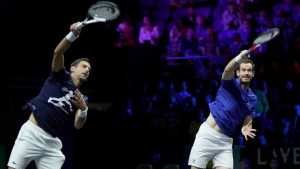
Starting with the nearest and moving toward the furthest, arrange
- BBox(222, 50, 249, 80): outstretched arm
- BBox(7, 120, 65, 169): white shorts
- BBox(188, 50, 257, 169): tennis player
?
1. BBox(222, 50, 249, 80): outstretched arm
2. BBox(7, 120, 65, 169): white shorts
3. BBox(188, 50, 257, 169): tennis player

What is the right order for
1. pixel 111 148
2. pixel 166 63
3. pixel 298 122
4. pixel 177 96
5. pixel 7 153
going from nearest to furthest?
pixel 7 153, pixel 111 148, pixel 298 122, pixel 177 96, pixel 166 63

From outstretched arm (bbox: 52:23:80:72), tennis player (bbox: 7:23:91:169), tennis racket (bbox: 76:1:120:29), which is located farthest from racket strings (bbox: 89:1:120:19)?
tennis player (bbox: 7:23:91:169)

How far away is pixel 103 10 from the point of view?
720 cm

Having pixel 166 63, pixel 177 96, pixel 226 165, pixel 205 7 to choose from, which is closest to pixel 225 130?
pixel 226 165

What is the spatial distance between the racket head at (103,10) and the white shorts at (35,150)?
1472mm

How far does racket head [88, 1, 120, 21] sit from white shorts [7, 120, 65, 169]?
1.47 metres

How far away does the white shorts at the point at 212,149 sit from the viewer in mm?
7410

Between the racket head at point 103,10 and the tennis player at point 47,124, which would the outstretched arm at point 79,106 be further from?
the racket head at point 103,10

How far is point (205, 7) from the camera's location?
596 inches

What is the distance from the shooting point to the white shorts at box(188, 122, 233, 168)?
292 inches

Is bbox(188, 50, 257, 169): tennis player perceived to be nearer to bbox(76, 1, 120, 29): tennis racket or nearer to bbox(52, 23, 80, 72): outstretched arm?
bbox(76, 1, 120, 29): tennis racket

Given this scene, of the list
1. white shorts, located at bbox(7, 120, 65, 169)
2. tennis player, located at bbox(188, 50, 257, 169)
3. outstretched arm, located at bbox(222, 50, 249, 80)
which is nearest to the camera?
outstretched arm, located at bbox(222, 50, 249, 80)

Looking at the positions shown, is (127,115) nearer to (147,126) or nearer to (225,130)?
(147,126)

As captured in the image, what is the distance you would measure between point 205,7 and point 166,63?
6.02 ft
